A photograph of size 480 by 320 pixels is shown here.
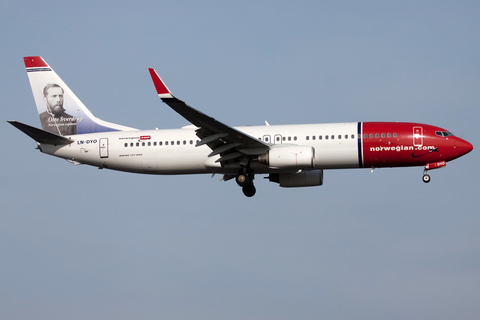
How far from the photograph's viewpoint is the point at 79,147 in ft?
139

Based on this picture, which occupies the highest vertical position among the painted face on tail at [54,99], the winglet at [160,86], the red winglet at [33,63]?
the red winglet at [33,63]

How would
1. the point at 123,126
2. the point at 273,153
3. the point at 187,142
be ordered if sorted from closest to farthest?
the point at 273,153
the point at 187,142
the point at 123,126

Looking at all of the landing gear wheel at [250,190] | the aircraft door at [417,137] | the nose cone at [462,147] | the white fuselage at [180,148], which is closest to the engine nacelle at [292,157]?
the white fuselage at [180,148]

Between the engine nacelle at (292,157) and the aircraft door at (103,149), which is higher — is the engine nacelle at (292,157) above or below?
below

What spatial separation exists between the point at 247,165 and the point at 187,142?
13.0 feet

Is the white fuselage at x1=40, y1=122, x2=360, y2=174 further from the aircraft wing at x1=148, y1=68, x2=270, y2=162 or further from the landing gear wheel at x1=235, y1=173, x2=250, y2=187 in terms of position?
the aircraft wing at x1=148, y1=68, x2=270, y2=162

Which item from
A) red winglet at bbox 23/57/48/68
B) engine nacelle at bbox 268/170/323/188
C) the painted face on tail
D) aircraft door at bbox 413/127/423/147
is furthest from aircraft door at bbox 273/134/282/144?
red winglet at bbox 23/57/48/68

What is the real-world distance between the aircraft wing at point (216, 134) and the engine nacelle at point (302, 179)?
14.8 feet

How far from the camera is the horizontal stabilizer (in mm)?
40000

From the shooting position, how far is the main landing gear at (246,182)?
132 ft

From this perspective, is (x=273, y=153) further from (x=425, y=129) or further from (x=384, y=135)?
(x=425, y=129)

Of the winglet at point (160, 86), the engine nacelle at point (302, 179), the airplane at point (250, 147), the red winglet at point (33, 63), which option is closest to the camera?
the winglet at point (160, 86)

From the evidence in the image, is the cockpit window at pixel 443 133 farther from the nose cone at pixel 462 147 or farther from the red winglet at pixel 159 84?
the red winglet at pixel 159 84

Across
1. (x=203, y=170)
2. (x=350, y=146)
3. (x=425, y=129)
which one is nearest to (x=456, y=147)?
(x=425, y=129)
